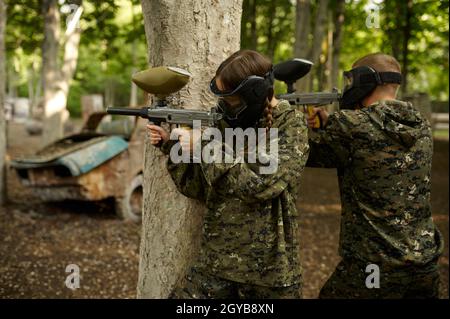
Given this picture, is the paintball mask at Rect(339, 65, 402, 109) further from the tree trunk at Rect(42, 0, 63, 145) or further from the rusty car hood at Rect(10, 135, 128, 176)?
the tree trunk at Rect(42, 0, 63, 145)

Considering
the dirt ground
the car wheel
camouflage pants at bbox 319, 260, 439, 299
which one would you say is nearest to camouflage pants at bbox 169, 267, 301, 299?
camouflage pants at bbox 319, 260, 439, 299

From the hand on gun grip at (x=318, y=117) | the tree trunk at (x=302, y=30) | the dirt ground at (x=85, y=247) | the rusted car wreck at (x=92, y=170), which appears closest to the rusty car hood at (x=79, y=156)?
the rusted car wreck at (x=92, y=170)

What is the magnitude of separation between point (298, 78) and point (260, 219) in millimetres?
903

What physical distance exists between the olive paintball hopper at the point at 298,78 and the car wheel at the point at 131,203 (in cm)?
442

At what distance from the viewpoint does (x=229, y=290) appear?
2367mm

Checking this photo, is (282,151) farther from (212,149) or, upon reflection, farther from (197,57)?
(197,57)

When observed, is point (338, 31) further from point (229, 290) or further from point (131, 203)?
point (229, 290)

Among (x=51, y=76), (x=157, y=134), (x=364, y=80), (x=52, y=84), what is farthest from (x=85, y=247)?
(x=51, y=76)

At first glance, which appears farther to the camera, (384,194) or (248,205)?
(384,194)

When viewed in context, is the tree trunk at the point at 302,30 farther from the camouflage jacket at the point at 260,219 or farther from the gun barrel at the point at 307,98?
the camouflage jacket at the point at 260,219

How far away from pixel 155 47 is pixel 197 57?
0.26 metres

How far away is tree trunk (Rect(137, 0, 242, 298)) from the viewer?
2504mm

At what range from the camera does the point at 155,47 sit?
259cm
